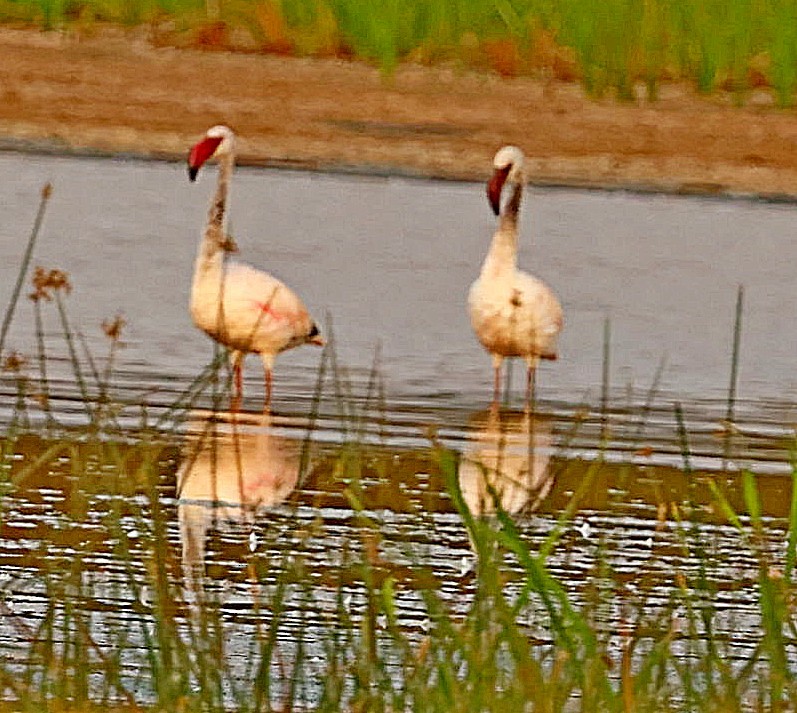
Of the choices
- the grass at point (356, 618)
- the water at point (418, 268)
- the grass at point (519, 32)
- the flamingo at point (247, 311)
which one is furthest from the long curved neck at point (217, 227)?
the grass at point (519, 32)

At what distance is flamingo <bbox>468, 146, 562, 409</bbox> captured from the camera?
365 inches

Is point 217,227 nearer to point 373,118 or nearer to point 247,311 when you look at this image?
point 247,311

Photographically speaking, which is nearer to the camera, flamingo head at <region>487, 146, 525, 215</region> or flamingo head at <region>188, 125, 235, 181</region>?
flamingo head at <region>188, 125, 235, 181</region>

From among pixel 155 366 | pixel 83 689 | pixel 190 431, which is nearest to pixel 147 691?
pixel 83 689

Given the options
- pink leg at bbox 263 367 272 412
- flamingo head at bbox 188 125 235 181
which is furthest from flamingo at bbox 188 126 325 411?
flamingo head at bbox 188 125 235 181

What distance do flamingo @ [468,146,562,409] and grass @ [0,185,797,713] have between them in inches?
117

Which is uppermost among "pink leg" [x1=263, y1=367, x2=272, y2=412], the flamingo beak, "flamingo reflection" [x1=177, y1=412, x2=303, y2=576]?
the flamingo beak

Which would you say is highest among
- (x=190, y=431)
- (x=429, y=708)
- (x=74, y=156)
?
(x=74, y=156)

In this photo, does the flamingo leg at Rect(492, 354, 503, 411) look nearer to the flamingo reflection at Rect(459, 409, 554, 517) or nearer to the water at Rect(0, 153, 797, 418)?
the water at Rect(0, 153, 797, 418)

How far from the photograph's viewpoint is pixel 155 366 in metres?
9.01

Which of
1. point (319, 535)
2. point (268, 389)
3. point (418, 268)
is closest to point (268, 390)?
point (268, 389)

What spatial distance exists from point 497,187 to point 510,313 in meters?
1.30

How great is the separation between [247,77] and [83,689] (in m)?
12.7

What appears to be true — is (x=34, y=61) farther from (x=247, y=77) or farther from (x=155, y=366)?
(x=155, y=366)
